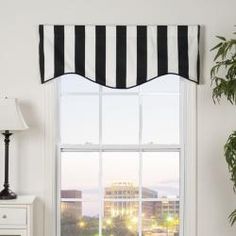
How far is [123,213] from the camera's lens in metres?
4.19

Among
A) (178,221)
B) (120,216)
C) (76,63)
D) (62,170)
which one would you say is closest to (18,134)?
(62,170)

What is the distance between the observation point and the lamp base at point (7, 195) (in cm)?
377

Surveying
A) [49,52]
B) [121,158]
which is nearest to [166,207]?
[121,158]

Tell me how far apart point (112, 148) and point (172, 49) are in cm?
95

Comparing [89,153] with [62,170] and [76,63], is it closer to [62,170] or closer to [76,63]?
[62,170]

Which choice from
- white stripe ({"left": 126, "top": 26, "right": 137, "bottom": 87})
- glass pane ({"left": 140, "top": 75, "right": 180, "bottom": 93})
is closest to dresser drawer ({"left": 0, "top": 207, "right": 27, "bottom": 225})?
white stripe ({"left": 126, "top": 26, "right": 137, "bottom": 87})

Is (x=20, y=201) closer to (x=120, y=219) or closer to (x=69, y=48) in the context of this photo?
(x=120, y=219)

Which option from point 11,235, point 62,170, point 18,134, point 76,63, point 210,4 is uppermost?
point 210,4

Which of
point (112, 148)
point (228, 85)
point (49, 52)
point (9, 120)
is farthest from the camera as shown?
point (112, 148)

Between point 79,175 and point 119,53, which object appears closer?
point 119,53

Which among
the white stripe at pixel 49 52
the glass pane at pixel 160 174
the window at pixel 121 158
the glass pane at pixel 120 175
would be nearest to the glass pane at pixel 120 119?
the window at pixel 121 158

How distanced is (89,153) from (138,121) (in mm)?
491

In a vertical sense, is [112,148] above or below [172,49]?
below

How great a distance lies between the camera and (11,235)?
370 centimetres
